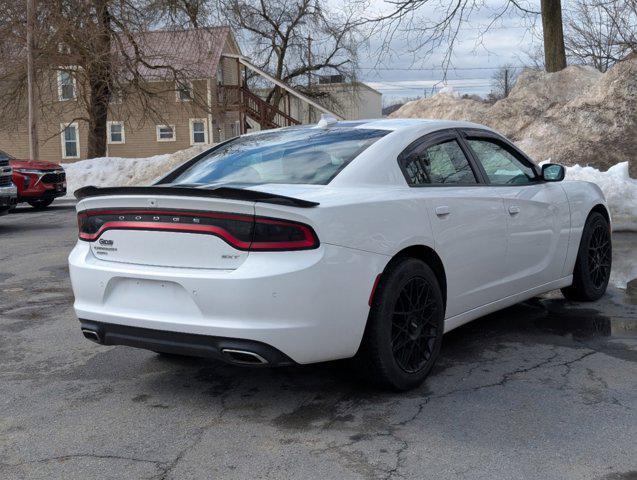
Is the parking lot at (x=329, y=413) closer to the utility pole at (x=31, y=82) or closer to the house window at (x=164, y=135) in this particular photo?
the utility pole at (x=31, y=82)

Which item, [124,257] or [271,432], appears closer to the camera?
[271,432]

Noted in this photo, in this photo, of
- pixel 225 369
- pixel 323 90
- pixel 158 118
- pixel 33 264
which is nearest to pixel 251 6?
pixel 323 90

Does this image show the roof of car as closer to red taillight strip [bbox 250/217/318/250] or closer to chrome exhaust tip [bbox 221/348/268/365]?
red taillight strip [bbox 250/217/318/250]

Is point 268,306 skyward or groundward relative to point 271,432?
skyward

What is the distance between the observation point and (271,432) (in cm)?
363

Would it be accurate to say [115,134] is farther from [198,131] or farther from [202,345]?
[202,345]

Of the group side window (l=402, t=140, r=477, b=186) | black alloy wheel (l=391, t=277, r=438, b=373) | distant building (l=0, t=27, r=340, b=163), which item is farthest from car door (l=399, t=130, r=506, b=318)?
distant building (l=0, t=27, r=340, b=163)

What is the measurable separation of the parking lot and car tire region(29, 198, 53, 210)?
42.2 ft

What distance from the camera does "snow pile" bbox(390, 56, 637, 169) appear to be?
1287 centimetres

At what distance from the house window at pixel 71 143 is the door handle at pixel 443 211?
127 ft

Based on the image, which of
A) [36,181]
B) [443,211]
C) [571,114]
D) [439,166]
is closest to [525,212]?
[439,166]

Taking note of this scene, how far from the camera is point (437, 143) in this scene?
4797 millimetres

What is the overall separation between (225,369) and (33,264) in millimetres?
5281

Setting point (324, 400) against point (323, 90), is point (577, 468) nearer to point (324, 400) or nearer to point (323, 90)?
point (324, 400)
